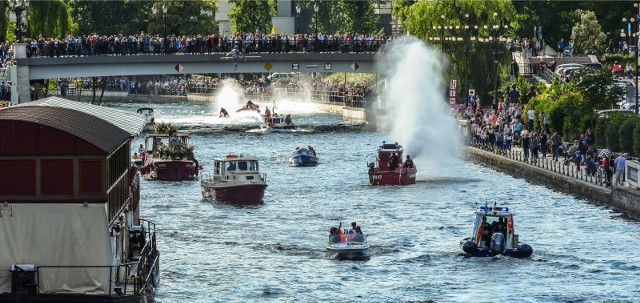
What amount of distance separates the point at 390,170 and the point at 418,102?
28.7 meters

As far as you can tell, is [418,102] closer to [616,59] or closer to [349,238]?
[616,59]

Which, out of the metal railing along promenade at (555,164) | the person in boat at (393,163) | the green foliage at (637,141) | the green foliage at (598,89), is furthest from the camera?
the green foliage at (598,89)

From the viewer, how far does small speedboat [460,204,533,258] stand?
6238cm

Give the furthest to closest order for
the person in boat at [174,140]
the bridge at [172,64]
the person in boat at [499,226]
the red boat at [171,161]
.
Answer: the bridge at [172,64] → the person in boat at [174,140] → the red boat at [171,161] → the person in boat at [499,226]

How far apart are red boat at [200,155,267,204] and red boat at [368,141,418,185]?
8.97m

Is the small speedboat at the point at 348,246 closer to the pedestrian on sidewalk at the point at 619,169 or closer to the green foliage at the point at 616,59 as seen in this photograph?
the pedestrian on sidewalk at the point at 619,169

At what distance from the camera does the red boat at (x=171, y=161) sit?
92.7m

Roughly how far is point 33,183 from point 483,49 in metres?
80.0

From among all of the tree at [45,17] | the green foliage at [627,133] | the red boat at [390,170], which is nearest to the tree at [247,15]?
the tree at [45,17]

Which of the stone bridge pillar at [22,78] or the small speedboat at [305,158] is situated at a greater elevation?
the stone bridge pillar at [22,78]

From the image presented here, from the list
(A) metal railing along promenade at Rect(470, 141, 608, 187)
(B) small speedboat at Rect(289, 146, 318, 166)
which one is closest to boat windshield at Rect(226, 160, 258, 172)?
(A) metal railing along promenade at Rect(470, 141, 608, 187)

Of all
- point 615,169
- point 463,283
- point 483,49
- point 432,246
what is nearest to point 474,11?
point 483,49

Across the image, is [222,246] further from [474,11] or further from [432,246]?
[474,11]

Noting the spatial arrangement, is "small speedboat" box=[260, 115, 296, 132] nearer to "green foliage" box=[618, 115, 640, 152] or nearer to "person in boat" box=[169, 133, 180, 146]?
"person in boat" box=[169, 133, 180, 146]
